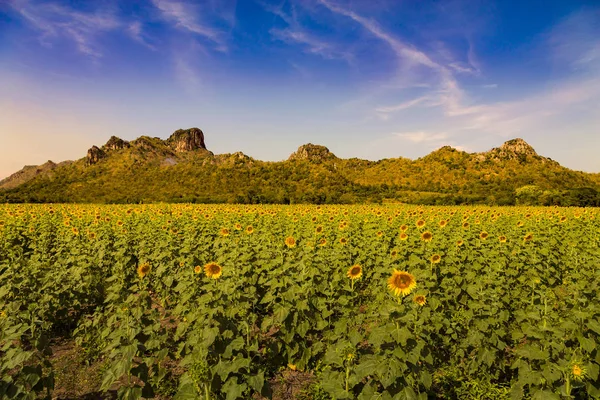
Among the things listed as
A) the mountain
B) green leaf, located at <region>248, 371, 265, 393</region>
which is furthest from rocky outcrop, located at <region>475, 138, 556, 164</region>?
green leaf, located at <region>248, 371, 265, 393</region>

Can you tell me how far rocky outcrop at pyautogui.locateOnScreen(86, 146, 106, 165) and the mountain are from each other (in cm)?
23

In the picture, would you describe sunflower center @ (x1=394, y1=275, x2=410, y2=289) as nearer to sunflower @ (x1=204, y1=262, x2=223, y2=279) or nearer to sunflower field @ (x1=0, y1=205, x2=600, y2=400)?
sunflower field @ (x1=0, y1=205, x2=600, y2=400)

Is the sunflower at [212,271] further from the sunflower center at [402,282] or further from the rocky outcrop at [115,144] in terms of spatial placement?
the rocky outcrop at [115,144]

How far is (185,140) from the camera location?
426 ft

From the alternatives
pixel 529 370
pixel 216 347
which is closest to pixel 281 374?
pixel 216 347

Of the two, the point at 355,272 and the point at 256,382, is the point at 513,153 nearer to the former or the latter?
the point at 355,272

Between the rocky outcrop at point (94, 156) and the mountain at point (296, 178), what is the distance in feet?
0.76

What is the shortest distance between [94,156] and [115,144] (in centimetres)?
1514

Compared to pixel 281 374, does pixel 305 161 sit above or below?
above

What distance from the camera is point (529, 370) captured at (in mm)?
3902

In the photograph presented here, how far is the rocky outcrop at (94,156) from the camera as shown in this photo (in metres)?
85.6

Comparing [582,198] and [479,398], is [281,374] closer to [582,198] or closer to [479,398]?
[479,398]

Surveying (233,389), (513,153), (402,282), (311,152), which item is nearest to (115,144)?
(311,152)

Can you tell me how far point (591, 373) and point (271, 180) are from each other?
188 feet
